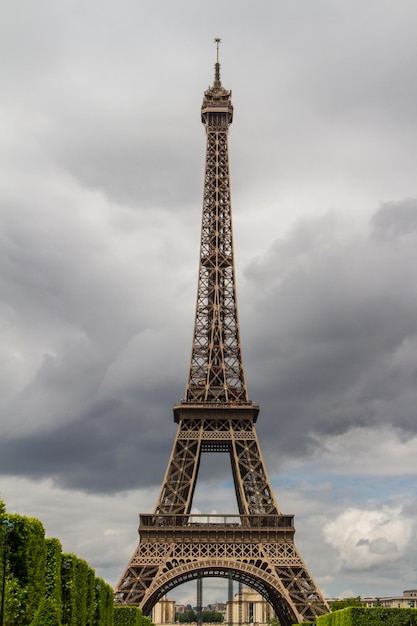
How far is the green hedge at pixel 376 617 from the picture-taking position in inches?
2862

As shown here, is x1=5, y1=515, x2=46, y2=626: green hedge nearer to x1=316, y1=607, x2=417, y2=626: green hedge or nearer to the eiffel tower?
x1=316, y1=607, x2=417, y2=626: green hedge

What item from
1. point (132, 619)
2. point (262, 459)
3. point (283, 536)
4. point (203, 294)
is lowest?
point (132, 619)

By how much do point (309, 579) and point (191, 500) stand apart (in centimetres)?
1469

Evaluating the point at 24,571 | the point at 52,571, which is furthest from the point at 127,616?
the point at 24,571

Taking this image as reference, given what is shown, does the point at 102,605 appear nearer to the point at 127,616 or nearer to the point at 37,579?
the point at 127,616

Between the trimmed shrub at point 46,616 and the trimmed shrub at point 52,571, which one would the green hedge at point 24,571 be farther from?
the trimmed shrub at point 46,616

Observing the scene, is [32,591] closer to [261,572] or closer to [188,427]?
[261,572]

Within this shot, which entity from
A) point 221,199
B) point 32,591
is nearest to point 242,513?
point 221,199

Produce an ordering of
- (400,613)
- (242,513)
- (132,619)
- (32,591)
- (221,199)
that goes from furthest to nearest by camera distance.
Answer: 1. (221,199)
2. (242,513)
3. (132,619)
4. (400,613)
5. (32,591)

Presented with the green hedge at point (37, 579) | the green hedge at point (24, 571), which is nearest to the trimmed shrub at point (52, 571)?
the green hedge at point (37, 579)

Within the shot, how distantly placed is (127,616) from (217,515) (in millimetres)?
18714

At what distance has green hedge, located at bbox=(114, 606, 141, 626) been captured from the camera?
80.0 metres

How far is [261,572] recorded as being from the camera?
9250cm

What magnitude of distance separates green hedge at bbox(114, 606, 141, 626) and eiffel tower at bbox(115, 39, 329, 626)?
26.9 ft
